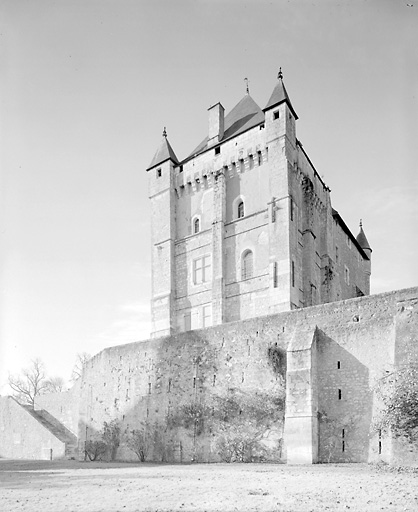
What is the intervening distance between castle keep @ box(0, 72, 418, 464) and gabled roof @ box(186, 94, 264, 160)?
0.49ft

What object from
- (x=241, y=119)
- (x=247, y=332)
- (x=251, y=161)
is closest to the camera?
(x=247, y=332)

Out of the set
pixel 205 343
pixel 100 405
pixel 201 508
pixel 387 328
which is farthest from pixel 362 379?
pixel 100 405

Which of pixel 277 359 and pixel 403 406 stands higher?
pixel 277 359

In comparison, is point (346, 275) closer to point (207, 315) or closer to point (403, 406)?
point (207, 315)

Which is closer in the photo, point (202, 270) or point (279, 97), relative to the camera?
point (279, 97)

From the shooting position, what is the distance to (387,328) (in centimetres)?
2002

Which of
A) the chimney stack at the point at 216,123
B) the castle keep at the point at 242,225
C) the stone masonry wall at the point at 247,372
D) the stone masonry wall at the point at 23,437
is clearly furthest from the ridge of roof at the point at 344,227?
the stone masonry wall at the point at 23,437

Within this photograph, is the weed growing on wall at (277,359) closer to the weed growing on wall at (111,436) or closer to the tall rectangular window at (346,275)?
the weed growing on wall at (111,436)

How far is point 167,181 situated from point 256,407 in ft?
67.5

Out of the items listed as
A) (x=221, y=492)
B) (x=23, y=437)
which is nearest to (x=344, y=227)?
(x=23, y=437)

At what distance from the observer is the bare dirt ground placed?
→ 1079cm

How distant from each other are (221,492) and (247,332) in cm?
1128

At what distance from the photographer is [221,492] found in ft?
40.9

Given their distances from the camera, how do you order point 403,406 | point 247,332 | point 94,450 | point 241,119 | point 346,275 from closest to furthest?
point 403,406 → point 247,332 → point 94,450 → point 241,119 → point 346,275
